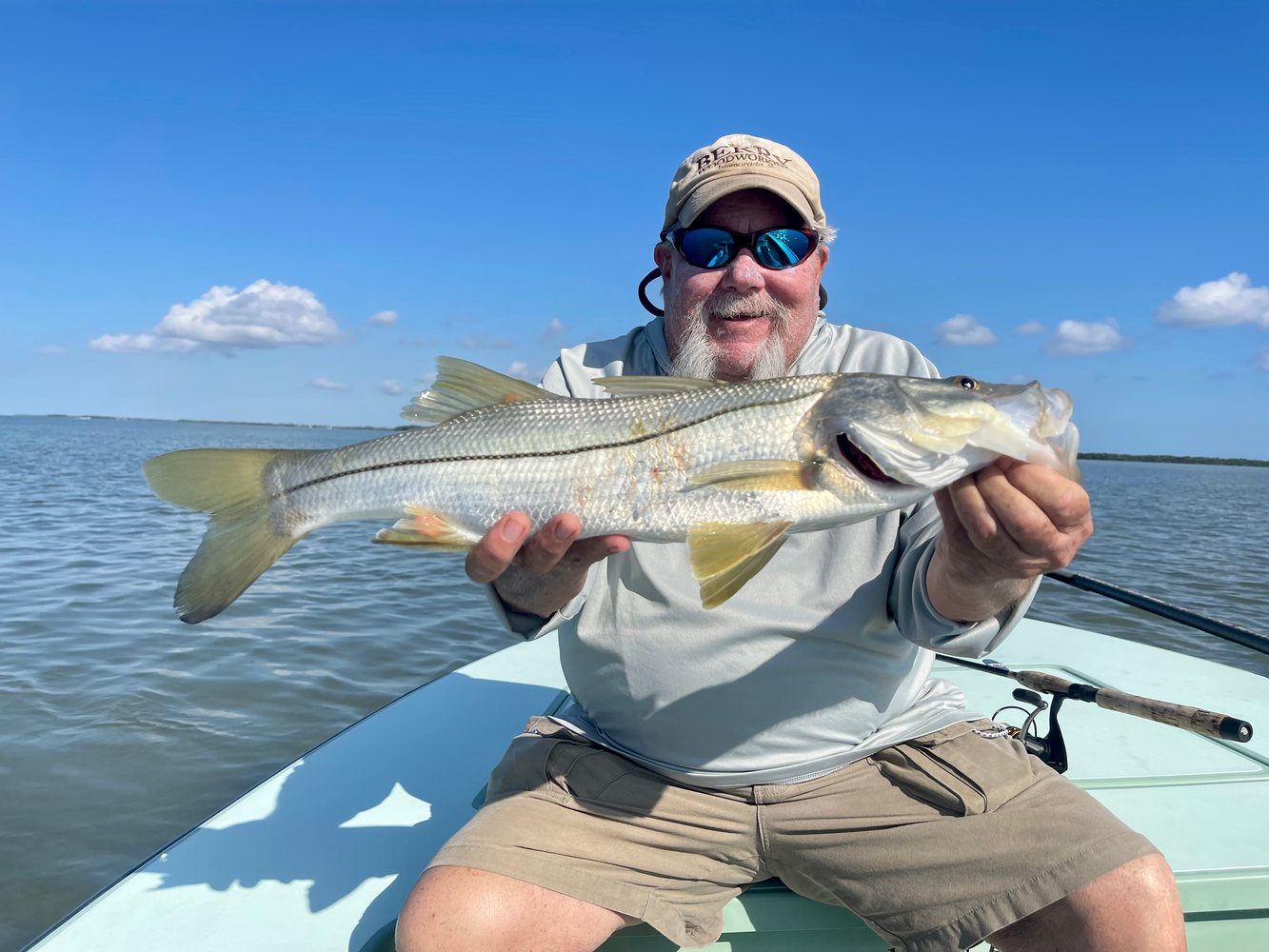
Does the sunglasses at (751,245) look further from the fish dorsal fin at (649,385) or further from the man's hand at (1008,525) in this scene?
the man's hand at (1008,525)

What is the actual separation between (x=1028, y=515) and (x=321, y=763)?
3.36m

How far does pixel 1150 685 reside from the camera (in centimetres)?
499

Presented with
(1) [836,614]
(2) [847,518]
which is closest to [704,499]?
(2) [847,518]

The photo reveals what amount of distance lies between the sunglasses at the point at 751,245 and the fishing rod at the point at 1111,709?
2260 mm

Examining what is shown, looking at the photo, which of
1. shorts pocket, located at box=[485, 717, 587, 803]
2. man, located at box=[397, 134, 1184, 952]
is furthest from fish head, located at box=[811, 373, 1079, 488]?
shorts pocket, located at box=[485, 717, 587, 803]

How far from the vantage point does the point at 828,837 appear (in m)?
2.68

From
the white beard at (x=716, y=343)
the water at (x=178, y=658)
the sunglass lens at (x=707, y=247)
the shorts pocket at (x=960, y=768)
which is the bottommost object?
the water at (x=178, y=658)

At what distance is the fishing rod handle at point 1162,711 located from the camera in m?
2.95

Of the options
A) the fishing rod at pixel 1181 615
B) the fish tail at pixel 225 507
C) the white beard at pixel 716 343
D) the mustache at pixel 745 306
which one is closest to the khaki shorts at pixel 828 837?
the fish tail at pixel 225 507

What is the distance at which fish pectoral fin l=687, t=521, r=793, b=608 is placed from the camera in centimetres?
224

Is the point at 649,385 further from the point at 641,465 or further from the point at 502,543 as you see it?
the point at 502,543

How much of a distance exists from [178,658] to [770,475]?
8042 millimetres

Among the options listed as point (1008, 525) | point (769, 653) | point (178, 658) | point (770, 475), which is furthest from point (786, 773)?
point (178, 658)

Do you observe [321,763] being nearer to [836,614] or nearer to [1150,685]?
[836,614]
